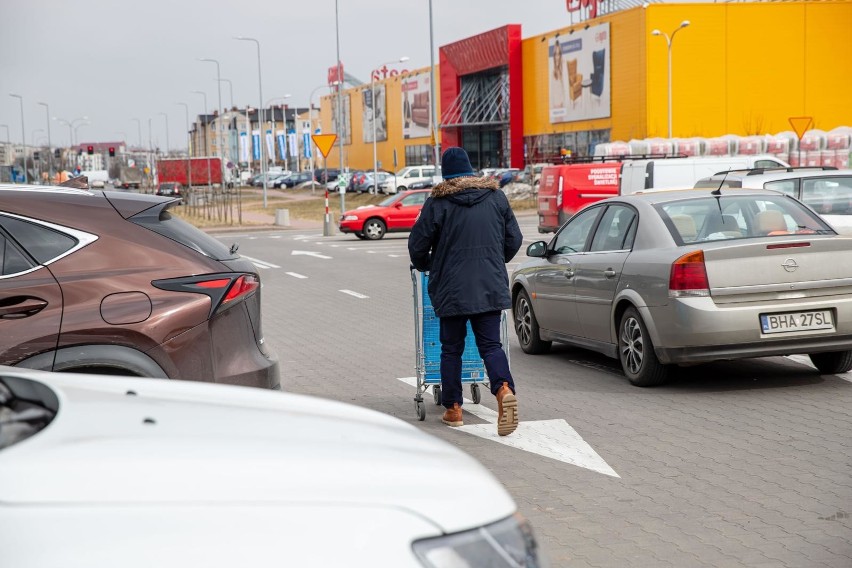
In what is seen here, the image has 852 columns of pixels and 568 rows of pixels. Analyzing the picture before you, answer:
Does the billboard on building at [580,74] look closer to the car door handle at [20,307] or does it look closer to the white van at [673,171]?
the white van at [673,171]

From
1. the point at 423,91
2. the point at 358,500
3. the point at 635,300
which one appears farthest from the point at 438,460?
the point at 423,91

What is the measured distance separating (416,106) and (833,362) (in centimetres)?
8252

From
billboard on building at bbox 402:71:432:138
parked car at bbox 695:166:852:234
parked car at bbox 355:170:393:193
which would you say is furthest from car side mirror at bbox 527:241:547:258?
billboard on building at bbox 402:71:432:138

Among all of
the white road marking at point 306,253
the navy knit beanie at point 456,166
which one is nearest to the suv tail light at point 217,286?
the navy knit beanie at point 456,166

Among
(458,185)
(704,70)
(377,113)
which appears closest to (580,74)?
(704,70)

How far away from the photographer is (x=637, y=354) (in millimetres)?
8898

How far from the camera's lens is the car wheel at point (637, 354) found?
343 inches

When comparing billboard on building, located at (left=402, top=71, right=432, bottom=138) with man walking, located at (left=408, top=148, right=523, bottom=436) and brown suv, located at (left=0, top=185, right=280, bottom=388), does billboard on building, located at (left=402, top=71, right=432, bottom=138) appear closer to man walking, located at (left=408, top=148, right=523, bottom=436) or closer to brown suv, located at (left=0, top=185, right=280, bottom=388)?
man walking, located at (left=408, top=148, right=523, bottom=436)

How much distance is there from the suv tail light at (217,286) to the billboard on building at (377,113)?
309 ft

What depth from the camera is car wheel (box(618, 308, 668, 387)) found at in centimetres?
871

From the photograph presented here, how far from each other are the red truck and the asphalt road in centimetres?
7480

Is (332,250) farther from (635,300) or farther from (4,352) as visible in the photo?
(4,352)

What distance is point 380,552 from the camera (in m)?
2.04

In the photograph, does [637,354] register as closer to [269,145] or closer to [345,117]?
[345,117]
